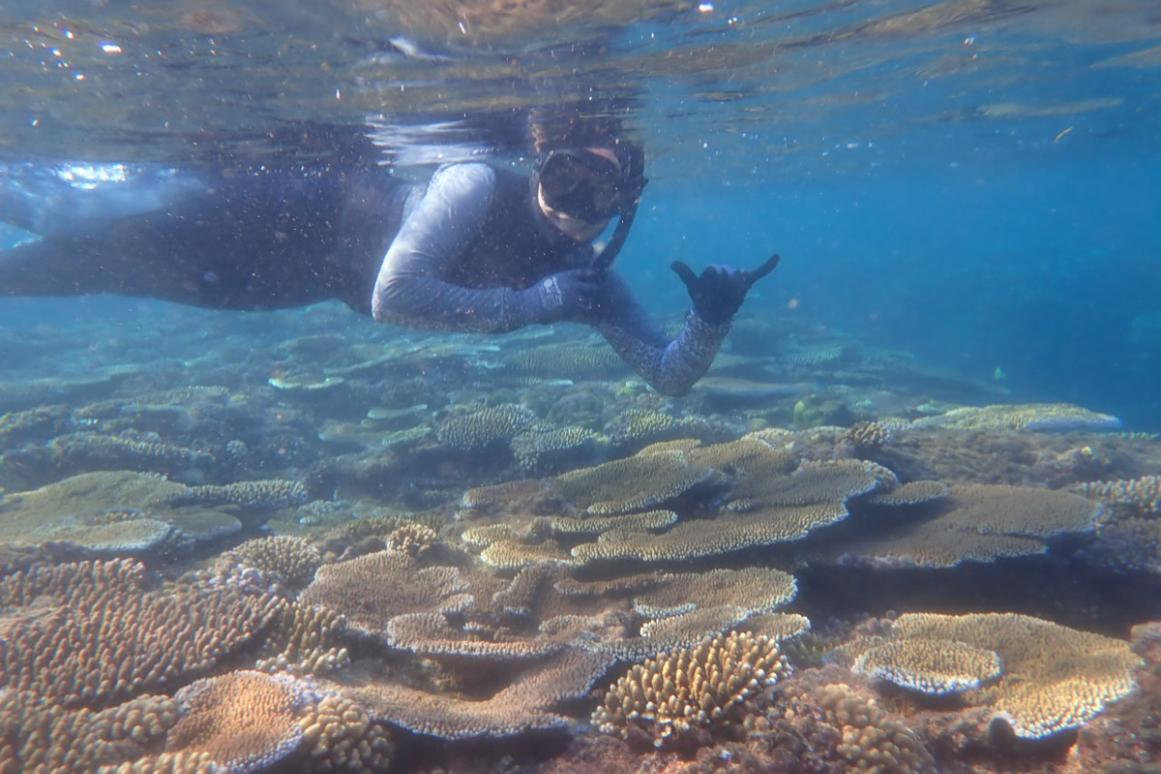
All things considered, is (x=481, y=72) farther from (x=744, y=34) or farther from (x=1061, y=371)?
(x=1061, y=371)

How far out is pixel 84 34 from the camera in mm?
8328

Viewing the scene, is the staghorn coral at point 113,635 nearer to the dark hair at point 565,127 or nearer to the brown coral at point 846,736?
the brown coral at point 846,736

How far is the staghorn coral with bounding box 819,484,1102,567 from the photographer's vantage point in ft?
15.1

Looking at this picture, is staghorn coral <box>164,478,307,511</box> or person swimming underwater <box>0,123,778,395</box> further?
staghorn coral <box>164,478,307,511</box>

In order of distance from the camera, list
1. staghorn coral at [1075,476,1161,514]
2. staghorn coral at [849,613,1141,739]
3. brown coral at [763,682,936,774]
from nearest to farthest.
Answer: brown coral at [763,682,936,774], staghorn coral at [849,613,1141,739], staghorn coral at [1075,476,1161,514]

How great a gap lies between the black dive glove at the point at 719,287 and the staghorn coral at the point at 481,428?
168 inches

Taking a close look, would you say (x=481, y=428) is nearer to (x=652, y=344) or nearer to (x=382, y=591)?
(x=652, y=344)

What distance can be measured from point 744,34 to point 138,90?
10251 millimetres

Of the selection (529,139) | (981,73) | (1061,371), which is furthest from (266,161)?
(1061,371)

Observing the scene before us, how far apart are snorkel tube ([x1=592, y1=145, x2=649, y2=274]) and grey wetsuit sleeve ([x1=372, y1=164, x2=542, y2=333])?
1.23 m

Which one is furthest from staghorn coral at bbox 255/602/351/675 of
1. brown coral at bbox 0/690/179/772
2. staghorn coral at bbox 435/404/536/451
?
staghorn coral at bbox 435/404/536/451

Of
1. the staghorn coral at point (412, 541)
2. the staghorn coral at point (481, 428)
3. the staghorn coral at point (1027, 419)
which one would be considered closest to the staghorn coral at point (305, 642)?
the staghorn coral at point (412, 541)

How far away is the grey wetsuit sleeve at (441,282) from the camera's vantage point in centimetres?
447

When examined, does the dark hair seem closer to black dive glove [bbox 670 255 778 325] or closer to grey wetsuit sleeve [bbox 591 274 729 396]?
grey wetsuit sleeve [bbox 591 274 729 396]
